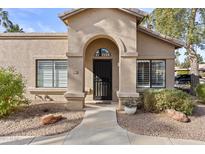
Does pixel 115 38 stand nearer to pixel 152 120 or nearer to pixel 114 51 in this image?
pixel 114 51

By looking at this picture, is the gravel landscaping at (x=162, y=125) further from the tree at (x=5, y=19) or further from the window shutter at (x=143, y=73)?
the tree at (x=5, y=19)

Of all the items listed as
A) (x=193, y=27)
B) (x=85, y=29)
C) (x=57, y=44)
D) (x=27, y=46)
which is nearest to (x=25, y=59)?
(x=27, y=46)

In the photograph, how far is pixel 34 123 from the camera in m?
8.45

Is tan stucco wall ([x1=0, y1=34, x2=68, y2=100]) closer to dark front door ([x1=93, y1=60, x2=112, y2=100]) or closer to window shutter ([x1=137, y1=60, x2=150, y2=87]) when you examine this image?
dark front door ([x1=93, y1=60, x2=112, y2=100])

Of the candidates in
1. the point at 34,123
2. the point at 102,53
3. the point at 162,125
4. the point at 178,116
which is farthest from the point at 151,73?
the point at 34,123

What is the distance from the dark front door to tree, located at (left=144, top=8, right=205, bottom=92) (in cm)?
925

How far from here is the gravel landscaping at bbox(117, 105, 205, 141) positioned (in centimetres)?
746

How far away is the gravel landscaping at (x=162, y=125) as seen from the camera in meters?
7.46

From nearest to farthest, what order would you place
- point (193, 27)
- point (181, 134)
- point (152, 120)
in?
point (181, 134), point (152, 120), point (193, 27)

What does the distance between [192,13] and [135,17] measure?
11.2 m

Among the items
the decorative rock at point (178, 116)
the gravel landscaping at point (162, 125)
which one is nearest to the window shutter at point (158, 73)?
the gravel landscaping at point (162, 125)

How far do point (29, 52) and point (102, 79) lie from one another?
4.93m

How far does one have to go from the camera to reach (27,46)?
13.4 metres

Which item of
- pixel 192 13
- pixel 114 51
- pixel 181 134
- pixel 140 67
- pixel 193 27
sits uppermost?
pixel 192 13
